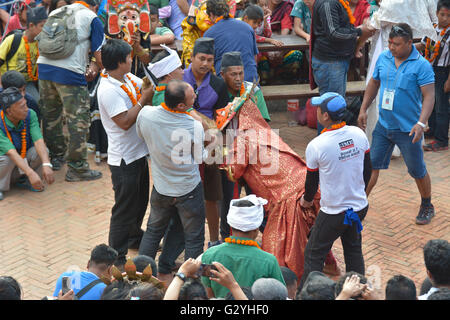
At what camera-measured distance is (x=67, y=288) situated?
397 cm

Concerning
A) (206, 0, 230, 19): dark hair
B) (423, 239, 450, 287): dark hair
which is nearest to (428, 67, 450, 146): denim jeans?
(206, 0, 230, 19): dark hair

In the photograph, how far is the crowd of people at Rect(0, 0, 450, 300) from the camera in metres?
4.15

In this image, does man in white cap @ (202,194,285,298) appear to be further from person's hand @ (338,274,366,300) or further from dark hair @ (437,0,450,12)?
dark hair @ (437,0,450,12)

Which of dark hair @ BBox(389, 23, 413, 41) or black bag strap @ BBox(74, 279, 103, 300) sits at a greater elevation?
dark hair @ BBox(389, 23, 413, 41)

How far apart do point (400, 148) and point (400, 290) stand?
311cm

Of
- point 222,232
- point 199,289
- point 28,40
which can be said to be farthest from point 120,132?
point 28,40

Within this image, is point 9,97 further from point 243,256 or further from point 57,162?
point 243,256

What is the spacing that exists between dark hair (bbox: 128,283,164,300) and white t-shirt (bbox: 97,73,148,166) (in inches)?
82.1

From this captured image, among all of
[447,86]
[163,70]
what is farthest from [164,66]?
[447,86]

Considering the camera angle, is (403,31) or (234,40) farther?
(234,40)

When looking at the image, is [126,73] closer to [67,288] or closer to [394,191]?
[67,288]

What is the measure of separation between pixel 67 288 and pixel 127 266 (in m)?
0.44

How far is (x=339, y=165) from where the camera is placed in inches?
191
